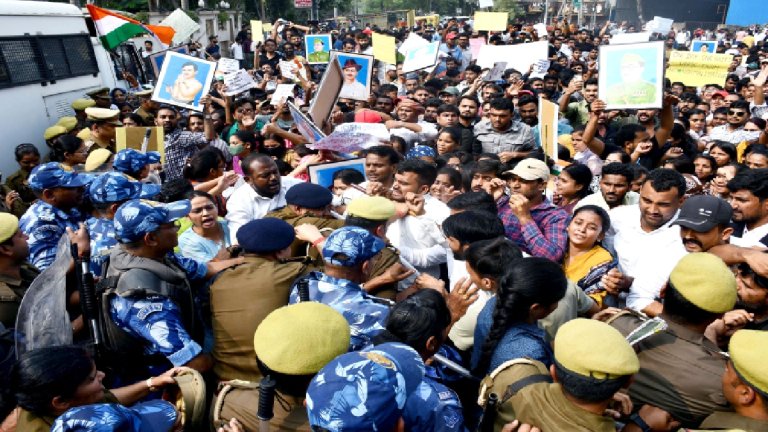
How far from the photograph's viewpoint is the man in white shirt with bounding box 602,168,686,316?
136 inches

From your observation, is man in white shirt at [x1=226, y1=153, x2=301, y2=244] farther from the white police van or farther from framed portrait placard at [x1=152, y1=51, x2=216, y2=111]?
the white police van

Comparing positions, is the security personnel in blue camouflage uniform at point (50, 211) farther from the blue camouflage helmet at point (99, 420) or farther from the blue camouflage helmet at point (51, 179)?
the blue camouflage helmet at point (99, 420)

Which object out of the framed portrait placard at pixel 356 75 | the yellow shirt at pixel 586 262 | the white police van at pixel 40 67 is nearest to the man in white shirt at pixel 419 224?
the yellow shirt at pixel 586 262

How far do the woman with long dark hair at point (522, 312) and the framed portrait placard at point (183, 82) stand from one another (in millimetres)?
5789

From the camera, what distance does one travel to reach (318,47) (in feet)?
42.6

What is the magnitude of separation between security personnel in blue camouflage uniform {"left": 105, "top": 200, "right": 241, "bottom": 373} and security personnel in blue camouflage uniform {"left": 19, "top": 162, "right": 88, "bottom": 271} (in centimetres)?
134

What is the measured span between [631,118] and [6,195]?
24.9 feet

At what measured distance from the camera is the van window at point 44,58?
8039 mm

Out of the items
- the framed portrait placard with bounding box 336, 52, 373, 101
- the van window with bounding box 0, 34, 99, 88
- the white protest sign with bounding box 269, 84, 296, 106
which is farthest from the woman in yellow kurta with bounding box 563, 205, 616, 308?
the van window with bounding box 0, 34, 99, 88

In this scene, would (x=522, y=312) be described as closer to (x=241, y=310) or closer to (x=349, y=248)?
(x=349, y=248)

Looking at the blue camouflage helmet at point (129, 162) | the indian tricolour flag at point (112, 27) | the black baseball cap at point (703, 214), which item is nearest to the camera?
the black baseball cap at point (703, 214)

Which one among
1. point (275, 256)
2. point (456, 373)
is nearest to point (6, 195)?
point (275, 256)

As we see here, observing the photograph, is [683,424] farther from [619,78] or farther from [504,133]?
[619,78]

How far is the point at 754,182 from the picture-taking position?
4.01m
